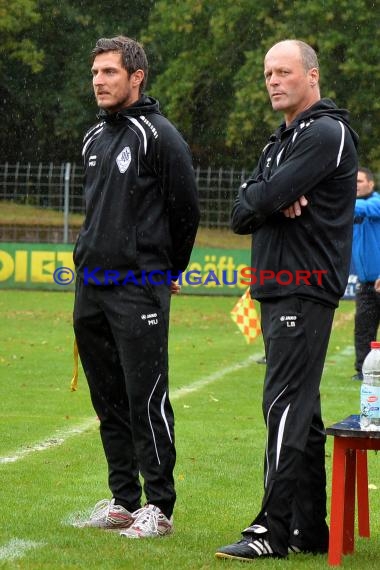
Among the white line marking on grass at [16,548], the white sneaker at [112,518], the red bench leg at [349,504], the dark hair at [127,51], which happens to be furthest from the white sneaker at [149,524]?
the dark hair at [127,51]

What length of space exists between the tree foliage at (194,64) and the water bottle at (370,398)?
34043 millimetres

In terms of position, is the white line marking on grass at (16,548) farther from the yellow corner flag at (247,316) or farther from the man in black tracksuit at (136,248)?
the yellow corner flag at (247,316)

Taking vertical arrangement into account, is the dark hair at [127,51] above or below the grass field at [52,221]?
above

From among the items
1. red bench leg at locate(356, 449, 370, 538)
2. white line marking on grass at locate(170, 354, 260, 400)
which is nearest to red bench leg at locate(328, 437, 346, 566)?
red bench leg at locate(356, 449, 370, 538)

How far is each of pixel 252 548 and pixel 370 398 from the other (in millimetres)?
828

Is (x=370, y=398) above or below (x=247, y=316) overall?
above

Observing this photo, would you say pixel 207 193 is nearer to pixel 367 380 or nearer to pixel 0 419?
pixel 0 419

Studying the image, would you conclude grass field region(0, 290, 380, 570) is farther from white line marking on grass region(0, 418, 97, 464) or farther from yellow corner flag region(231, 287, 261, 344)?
yellow corner flag region(231, 287, 261, 344)

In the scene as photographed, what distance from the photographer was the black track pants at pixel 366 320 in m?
13.1

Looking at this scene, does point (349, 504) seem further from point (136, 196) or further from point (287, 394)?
point (136, 196)

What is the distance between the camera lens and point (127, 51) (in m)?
5.88

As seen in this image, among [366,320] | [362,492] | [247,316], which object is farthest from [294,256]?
[247,316]

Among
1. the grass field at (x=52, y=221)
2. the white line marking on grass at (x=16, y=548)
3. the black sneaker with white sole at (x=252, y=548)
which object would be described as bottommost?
the grass field at (x=52, y=221)

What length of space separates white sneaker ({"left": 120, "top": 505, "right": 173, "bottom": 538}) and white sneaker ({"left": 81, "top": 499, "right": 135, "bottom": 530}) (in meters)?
0.13
